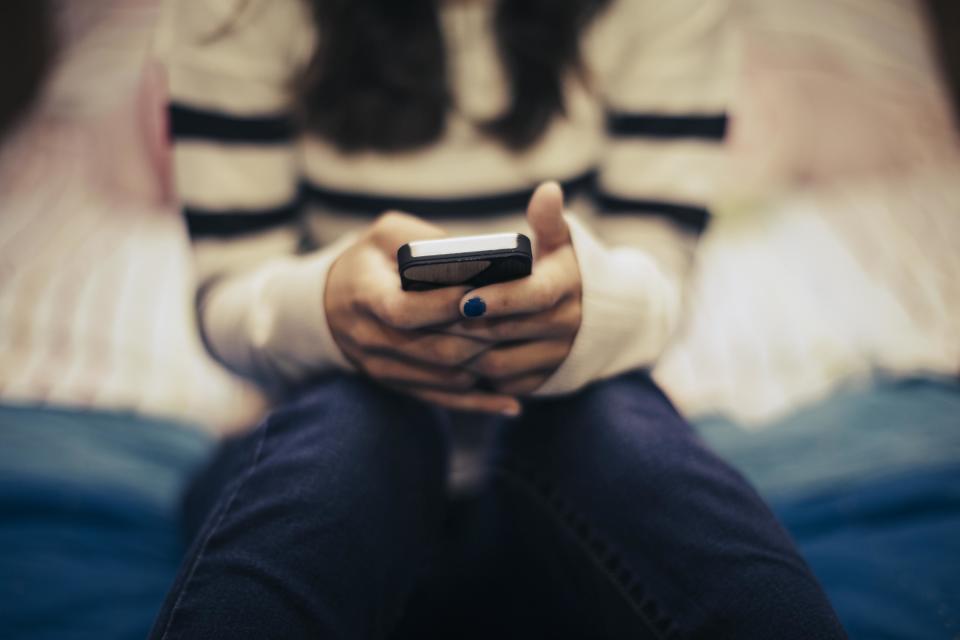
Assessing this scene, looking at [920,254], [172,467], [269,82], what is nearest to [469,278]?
[269,82]

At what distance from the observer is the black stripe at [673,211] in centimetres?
63

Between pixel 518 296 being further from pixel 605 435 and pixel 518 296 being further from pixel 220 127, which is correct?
pixel 220 127

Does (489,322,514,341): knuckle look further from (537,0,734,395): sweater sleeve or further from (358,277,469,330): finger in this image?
(537,0,734,395): sweater sleeve

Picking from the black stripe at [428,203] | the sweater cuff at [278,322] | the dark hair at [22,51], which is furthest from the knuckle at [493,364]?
the dark hair at [22,51]

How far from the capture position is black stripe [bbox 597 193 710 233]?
63cm

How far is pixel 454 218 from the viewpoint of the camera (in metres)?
0.62

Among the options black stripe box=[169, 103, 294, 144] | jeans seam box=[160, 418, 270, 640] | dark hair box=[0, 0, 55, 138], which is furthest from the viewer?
dark hair box=[0, 0, 55, 138]

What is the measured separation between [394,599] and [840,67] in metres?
1.30

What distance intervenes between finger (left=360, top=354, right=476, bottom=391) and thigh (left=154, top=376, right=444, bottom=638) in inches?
0.8

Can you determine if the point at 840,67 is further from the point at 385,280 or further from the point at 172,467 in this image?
the point at 172,467

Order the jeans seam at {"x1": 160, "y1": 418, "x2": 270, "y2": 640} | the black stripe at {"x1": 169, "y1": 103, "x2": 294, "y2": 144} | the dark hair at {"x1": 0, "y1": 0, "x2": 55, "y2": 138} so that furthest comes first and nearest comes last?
the dark hair at {"x1": 0, "y1": 0, "x2": 55, "y2": 138}
the black stripe at {"x1": 169, "y1": 103, "x2": 294, "y2": 144}
the jeans seam at {"x1": 160, "y1": 418, "x2": 270, "y2": 640}

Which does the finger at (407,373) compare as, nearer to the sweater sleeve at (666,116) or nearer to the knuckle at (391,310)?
the knuckle at (391,310)

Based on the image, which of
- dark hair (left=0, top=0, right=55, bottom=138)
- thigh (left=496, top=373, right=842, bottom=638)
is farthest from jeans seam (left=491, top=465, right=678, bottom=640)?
Result: dark hair (left=0, top=0, right=55, bottom=138)

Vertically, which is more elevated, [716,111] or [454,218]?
[716,111]
